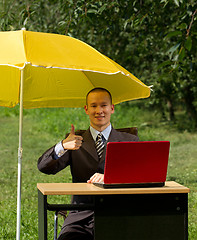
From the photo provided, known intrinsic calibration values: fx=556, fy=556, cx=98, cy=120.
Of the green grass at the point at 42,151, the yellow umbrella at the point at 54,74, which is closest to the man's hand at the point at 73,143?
the yellow umbrella at the point at 54,74

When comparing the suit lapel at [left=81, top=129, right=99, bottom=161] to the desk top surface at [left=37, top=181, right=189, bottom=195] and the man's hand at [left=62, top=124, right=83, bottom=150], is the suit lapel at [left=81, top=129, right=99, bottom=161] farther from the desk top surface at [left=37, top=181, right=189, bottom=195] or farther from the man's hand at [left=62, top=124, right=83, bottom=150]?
the desk top surface at [left=37, top=181, right=189, bottom=195]

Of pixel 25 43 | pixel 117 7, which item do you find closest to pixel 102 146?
pixel 25 43

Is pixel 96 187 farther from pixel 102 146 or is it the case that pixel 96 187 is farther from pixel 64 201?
pixel 64 201

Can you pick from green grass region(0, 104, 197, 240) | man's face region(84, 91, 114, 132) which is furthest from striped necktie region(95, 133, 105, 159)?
green grass region(0, 104, 197, 240)

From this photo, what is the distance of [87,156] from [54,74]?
36.3 inches

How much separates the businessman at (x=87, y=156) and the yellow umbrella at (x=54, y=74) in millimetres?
270

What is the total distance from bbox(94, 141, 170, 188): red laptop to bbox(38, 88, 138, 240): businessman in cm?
46

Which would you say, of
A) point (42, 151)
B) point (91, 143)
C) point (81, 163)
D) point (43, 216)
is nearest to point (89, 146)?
point (91, 143)

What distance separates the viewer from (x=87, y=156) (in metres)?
4.21

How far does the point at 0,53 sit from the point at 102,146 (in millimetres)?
1085

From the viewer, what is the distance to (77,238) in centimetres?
391

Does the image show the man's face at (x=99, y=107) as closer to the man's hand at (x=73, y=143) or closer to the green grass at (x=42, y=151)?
the man's hand at (x=73, y=143)

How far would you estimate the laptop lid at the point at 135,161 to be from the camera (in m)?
3.34

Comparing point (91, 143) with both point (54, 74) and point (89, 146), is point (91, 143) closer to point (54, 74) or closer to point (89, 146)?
point (89, 146)
